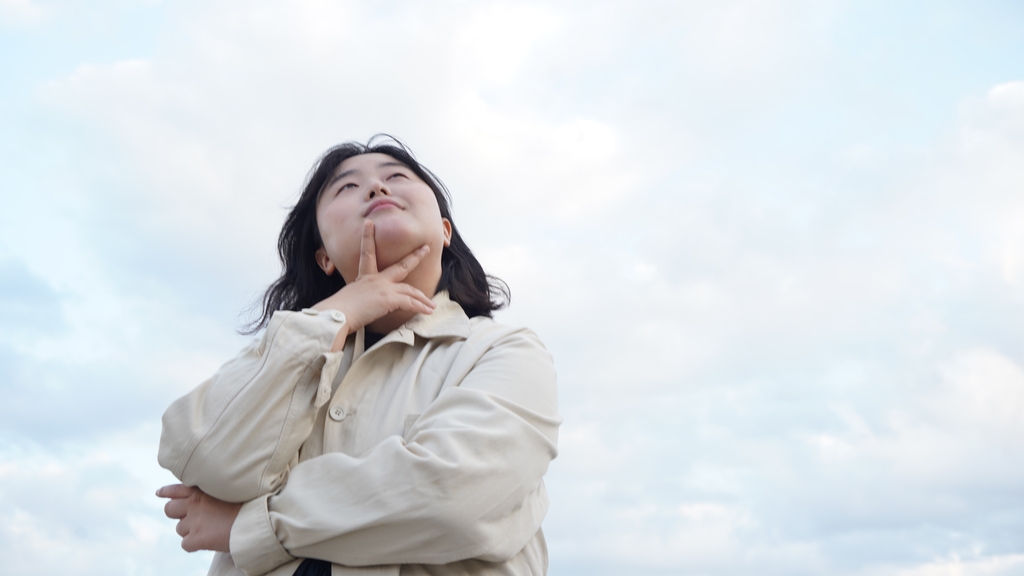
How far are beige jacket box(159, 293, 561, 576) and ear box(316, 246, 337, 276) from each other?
0.75m

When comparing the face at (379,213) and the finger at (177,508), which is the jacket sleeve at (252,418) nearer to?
the finger at (177,508)

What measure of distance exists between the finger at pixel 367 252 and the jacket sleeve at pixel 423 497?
30.0 inches

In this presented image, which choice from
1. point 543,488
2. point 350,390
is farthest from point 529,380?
point 350,390

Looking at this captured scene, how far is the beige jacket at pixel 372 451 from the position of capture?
8.14 ft

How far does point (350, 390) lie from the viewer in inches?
120

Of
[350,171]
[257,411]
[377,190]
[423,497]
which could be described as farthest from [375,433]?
[350,171]

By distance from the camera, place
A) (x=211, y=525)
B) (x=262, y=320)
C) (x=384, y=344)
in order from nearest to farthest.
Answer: (x=211, y=525) → (x=384, y=344) → (x=262, y=320)

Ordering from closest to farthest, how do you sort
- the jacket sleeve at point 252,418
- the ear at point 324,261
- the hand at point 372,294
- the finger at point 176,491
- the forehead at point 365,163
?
the jacket sleeve at point 252,418
the finger at point 176,491
the hand at point 372,294
the forehead at point 365,163
the ear at point 324,261

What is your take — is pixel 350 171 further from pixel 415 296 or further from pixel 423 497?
pixel 423 497

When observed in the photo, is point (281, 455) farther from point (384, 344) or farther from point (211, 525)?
point (384, 344)

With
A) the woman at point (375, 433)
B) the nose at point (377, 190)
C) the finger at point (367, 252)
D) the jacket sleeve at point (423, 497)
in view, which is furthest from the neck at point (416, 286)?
the jacket sleeve at point (423, 497)

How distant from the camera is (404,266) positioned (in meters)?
3.38

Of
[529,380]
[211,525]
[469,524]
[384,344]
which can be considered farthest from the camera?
[384,344]

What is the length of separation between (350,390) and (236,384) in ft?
1.32
